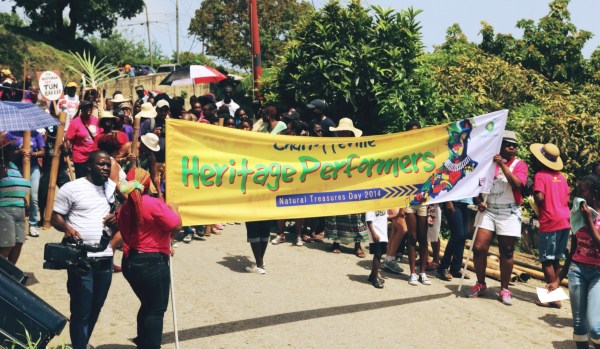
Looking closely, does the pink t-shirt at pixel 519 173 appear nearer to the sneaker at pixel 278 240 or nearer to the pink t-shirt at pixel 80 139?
the sneaker at pixel 278 240

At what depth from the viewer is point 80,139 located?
10906mm

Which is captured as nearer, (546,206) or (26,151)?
(546,206)

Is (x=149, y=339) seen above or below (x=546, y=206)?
below

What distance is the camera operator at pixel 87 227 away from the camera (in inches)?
240

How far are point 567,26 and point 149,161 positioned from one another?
48.1 ft

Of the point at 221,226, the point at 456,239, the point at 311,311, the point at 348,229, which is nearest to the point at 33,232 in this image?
the point at 221,226

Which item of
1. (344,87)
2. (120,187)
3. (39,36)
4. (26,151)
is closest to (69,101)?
(26,151)

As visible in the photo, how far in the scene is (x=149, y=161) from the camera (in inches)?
413

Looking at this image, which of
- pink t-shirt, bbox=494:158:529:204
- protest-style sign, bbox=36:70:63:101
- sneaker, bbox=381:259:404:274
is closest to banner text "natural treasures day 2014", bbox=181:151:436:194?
pink t-shirt, bbox=494:158:529:204

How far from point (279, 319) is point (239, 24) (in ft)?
138

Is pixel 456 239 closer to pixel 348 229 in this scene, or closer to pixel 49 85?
pixel 348 229

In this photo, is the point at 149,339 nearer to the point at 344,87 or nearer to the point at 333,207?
the point at 333,207

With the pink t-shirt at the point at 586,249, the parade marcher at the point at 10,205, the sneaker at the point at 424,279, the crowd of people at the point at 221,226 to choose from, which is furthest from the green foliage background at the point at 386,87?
the parade marcher at the point at 10,205

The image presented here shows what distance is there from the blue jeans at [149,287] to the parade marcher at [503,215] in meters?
4.30
